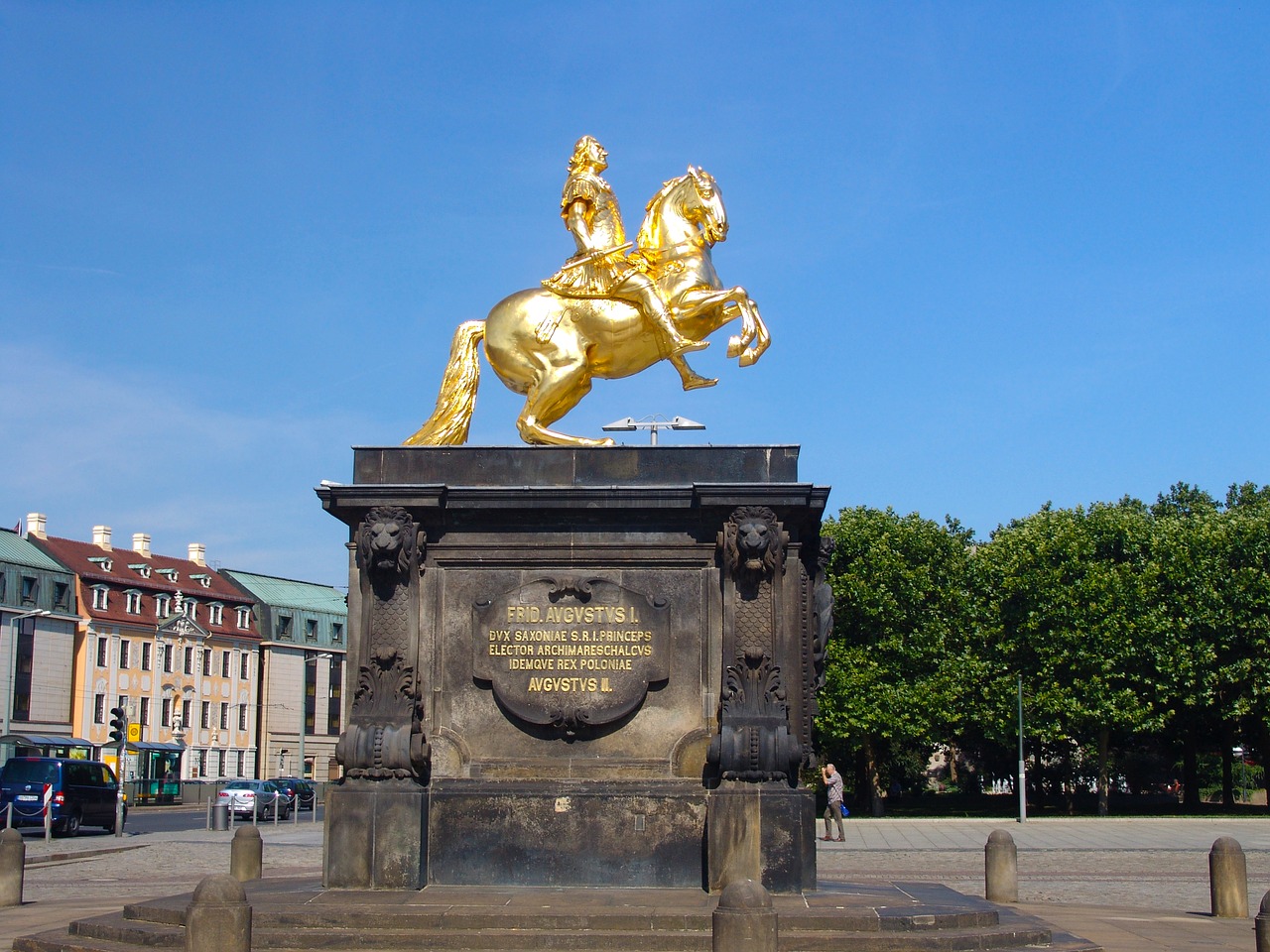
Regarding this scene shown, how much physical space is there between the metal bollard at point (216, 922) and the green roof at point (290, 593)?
8118cm

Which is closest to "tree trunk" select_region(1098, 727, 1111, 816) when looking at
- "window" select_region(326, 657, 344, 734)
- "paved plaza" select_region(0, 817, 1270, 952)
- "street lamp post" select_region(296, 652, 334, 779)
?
"paved plaza" select_region(0, 817, 1270, 952)

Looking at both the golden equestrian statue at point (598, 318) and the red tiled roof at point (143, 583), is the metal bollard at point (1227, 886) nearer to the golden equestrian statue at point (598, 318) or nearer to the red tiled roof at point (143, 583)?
the golden equestrian statue at point (598, 318)

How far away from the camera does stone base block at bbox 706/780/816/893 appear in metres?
13.8

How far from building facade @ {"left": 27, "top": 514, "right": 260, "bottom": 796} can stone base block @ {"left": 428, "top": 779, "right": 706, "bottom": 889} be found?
2267 inches

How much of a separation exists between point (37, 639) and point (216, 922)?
6532cm

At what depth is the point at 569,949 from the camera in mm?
11961

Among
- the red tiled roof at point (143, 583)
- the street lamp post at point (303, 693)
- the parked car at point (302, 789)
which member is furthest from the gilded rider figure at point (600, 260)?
the street lamp post at point (303, 693)

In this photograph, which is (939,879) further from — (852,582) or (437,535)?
(852,582)

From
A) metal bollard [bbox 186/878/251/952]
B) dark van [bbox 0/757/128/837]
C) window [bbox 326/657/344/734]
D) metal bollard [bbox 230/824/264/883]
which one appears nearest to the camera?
metal bollard [bbox 186/878/251/952]

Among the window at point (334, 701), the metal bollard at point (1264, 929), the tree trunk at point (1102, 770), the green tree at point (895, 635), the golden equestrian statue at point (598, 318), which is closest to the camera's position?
the metal bollard at point (1264, 929)

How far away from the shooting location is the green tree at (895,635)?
155 feet

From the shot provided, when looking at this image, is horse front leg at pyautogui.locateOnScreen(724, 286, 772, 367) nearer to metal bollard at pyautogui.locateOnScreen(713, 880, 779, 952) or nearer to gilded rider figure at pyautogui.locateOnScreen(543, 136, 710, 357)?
gilded rider figure at pyautogui.locateOnScreen(543, 136, 710, 357)

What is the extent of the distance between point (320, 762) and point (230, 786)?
44.2 m

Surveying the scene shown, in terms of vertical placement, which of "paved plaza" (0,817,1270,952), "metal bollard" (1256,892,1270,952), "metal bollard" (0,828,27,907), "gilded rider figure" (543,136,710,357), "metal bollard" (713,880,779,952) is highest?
"gilded rider figure" (543,136,710,357)
